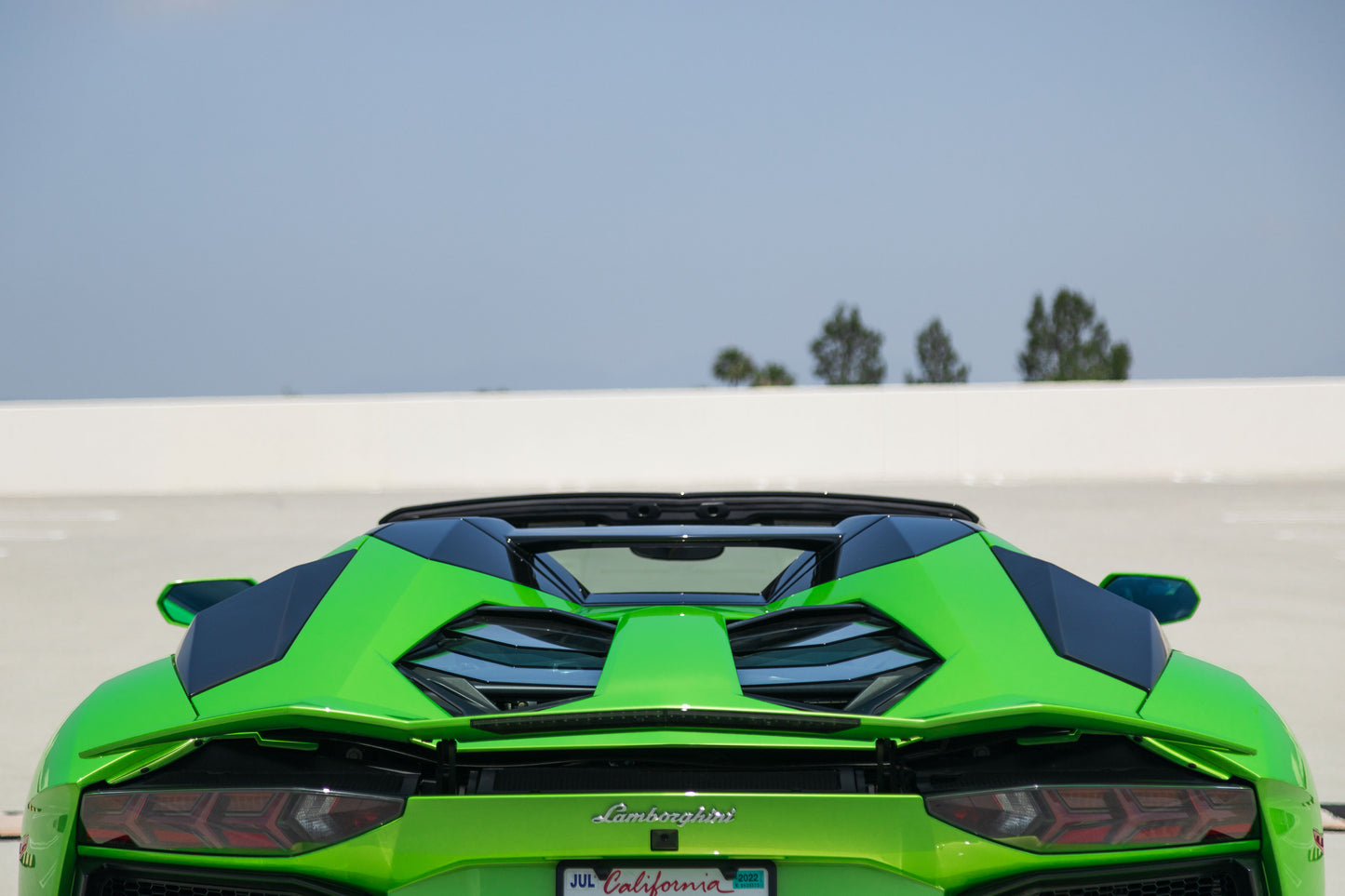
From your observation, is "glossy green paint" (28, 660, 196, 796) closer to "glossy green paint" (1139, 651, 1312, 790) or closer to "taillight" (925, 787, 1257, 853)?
"taillight" (925, 787, 1257, 853)

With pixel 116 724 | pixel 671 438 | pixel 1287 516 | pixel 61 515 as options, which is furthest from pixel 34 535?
pixel 1287 516

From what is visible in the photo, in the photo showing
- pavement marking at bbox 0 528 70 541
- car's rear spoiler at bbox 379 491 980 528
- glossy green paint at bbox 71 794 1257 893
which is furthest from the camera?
pavement marking at bbox 0 528 70 541

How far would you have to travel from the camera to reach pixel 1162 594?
2422mm

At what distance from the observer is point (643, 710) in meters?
1.50

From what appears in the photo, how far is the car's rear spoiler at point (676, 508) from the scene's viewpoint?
9.54 ft

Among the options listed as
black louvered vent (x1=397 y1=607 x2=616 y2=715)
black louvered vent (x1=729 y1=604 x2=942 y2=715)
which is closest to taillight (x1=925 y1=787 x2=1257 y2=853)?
black louvered vent (x1=729 y1=604 x2=942 y2=715)

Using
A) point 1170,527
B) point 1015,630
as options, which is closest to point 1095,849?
point 1015,630

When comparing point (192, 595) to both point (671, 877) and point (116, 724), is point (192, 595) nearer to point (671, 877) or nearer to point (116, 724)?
point (116, 724)

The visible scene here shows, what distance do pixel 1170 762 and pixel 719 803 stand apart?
0.67 metres

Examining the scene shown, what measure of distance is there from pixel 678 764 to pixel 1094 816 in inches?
22.7

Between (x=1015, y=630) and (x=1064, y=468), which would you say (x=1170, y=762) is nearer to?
(x=1015, y=630)

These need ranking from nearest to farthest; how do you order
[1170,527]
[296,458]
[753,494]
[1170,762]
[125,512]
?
[1170,762] < [753,494] < [1170,527] < [125,512] < [296,458]

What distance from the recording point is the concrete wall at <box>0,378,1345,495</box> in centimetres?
1750

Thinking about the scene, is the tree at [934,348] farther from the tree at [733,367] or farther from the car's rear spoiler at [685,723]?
the car's rear spoiler at [685,723]
